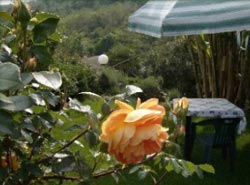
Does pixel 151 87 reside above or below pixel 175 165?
below

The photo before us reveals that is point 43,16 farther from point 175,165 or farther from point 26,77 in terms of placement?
point 175,165

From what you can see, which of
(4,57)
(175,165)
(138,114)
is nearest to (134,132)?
(138,114)

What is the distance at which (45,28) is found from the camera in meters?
0.80

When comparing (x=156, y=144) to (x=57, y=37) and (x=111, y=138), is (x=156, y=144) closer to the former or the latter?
(x=111, y=138)

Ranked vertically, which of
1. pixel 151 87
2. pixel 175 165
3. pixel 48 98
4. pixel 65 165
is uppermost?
pixel 48 98

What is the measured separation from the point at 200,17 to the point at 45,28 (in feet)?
8.69

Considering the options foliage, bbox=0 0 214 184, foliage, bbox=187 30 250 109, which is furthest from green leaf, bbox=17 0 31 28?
foliage, bbox=187 30 250 109

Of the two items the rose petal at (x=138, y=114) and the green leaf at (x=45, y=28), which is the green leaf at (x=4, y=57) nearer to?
the green leaf at (x=45, y=28)

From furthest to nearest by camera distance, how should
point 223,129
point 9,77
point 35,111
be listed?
1. point 223,129
2. point 35,111
3. point 9,77

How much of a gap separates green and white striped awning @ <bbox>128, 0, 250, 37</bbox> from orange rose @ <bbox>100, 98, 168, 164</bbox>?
8.40 ft

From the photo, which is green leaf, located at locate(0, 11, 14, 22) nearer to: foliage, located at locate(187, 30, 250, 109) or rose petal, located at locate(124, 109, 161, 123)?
rose petal, located at locate(124, 109, 161, 123)

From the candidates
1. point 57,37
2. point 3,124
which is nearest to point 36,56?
point 57,37

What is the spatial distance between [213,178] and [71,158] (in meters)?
3.53

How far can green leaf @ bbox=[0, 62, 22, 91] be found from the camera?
60 centimetres
